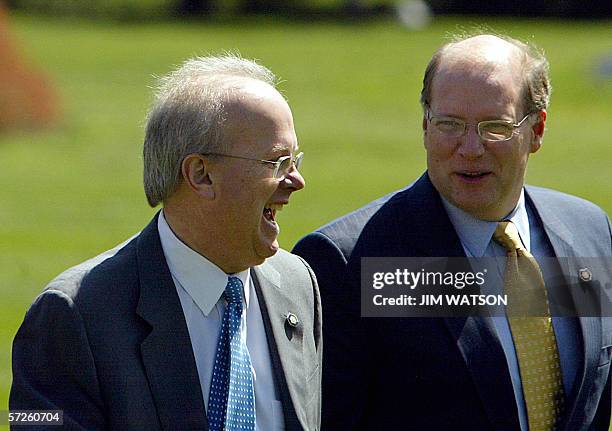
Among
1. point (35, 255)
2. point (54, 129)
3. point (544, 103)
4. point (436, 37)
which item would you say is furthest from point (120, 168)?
point (436, 37)

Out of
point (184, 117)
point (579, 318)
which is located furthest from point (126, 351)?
point (579, 318)

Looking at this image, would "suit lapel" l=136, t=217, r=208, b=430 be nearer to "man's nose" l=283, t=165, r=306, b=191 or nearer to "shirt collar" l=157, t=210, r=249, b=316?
"shirt collar" l=157, t=210, r=249, b=316

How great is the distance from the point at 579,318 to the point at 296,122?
22561mm

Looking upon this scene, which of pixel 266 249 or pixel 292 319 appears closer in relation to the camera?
pixel 266 249

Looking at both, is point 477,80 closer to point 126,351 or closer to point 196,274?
point 196,274

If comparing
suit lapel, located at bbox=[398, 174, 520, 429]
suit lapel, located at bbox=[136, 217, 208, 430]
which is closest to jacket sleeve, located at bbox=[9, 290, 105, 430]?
suit lapel, located at bbox=[136, 217, 208, 430]

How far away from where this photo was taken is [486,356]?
14.3ft

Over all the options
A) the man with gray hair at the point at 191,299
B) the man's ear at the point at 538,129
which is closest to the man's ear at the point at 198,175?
the man with gray hair at the point at 191,299

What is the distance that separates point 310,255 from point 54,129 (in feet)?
71.6

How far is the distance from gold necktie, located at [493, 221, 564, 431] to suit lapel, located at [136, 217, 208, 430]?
4.09 feet

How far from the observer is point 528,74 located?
466 centimetres

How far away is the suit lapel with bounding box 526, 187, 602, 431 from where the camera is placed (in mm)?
4430

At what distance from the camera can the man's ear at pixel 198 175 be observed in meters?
3.81

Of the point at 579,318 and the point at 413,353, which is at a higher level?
the point at 579,318
